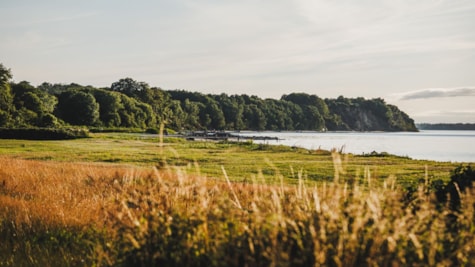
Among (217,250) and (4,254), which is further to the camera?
(4,254)

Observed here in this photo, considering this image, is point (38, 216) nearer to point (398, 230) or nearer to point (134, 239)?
point (134, 239)

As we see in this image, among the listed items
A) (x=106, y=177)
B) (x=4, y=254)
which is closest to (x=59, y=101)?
(x=106, y=177)

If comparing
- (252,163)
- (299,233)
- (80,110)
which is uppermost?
(80,110)

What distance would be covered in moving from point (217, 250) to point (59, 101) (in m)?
133

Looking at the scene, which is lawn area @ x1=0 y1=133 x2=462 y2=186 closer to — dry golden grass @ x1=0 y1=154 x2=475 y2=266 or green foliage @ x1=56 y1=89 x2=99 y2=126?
dry golden grass @ x1=0 y1=154 x2=475 y2=266

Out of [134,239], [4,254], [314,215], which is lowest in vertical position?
[4,254]

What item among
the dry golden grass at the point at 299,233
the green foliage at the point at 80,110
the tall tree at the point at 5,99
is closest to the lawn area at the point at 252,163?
the dry golden grass at the point at 299,233

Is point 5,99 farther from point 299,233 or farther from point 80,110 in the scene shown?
point 299,233

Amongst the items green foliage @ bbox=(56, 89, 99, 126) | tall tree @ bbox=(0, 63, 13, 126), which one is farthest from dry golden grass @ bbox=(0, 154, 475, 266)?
green foliage @ bbox=(56, 89, 99, 126)

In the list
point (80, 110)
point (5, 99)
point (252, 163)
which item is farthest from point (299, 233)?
point (80, 110)

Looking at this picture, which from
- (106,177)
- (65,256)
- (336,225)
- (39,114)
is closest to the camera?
(336,225)

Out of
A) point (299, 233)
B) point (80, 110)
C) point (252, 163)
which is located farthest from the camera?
point (80, 110)

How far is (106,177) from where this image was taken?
1827cm

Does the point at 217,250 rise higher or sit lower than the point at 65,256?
higher
